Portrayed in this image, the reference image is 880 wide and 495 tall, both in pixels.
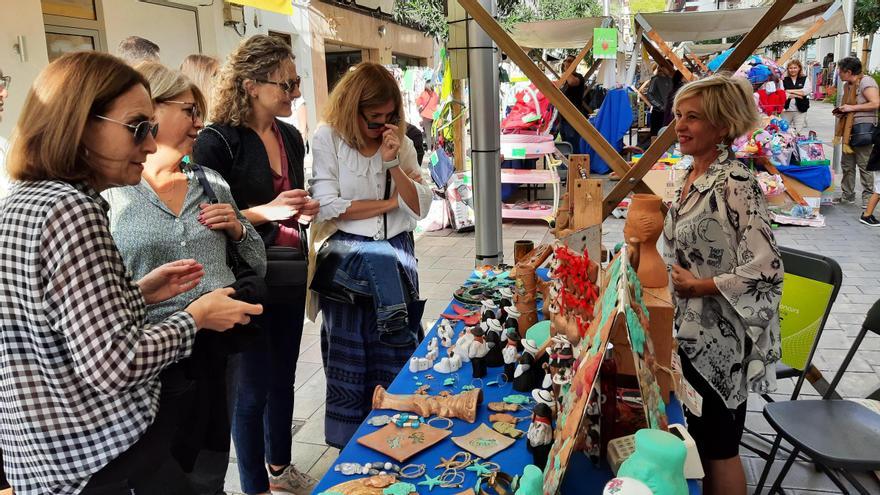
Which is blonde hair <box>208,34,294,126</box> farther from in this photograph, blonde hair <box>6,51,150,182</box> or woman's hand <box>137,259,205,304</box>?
blonde hair <box>6,51,150,182</box>

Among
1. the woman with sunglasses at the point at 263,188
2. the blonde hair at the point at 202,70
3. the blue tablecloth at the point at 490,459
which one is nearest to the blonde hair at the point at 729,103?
the blue tablecloth at the point at 490,459

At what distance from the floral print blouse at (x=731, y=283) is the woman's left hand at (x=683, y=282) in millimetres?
30

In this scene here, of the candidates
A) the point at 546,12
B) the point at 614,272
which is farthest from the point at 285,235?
the point at 546,12

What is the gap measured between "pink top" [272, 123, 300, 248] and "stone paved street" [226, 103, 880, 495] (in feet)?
3.65

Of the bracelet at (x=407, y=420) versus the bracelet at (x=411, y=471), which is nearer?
the bracelet at (x=411, y=471)

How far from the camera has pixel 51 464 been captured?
3.89 ft

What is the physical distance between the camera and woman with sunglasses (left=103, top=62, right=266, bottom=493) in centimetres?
148

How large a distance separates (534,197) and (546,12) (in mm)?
15880

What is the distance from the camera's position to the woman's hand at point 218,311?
4.37 feet

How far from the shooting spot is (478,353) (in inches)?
70.9

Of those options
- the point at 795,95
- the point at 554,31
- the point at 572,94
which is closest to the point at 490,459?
the point at 795,95

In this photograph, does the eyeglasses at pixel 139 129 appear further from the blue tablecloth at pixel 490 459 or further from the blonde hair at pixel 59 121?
the blue tablecloth at pixel 490 459

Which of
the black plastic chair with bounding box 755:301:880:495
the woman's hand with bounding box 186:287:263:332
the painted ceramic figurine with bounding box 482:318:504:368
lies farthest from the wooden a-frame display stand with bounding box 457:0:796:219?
the woman's hand with bounding box 186:287:263:332

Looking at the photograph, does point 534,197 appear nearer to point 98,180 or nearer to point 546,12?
point 98,180
